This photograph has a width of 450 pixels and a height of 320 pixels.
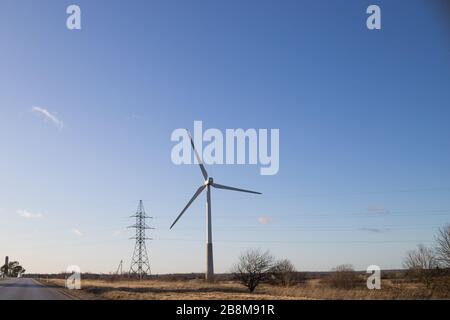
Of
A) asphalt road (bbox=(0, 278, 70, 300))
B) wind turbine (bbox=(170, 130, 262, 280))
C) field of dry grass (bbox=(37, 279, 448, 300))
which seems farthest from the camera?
wind turbine (bbox=(170, 130, 262, 280))

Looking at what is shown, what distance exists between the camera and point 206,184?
240 ft

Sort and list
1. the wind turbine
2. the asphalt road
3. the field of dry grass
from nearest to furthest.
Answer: the field of dry grass, the asphalt road, the wind turbine

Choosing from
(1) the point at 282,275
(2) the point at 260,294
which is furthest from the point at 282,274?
(2) the point at 260,294

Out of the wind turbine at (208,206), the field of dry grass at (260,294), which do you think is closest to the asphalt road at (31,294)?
the field of dry grass at (260,294)

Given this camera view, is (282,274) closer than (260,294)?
No

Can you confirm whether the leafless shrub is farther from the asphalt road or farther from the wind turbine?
the asphalt road

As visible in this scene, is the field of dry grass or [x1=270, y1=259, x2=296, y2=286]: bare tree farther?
[x1=270, y1=259, x2=296, y2=286]: bare tree

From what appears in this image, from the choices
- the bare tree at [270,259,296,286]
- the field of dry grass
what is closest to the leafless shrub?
the bare tree at [270,259,296,286]

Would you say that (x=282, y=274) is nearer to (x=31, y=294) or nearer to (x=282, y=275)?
(x=282, y=275)
